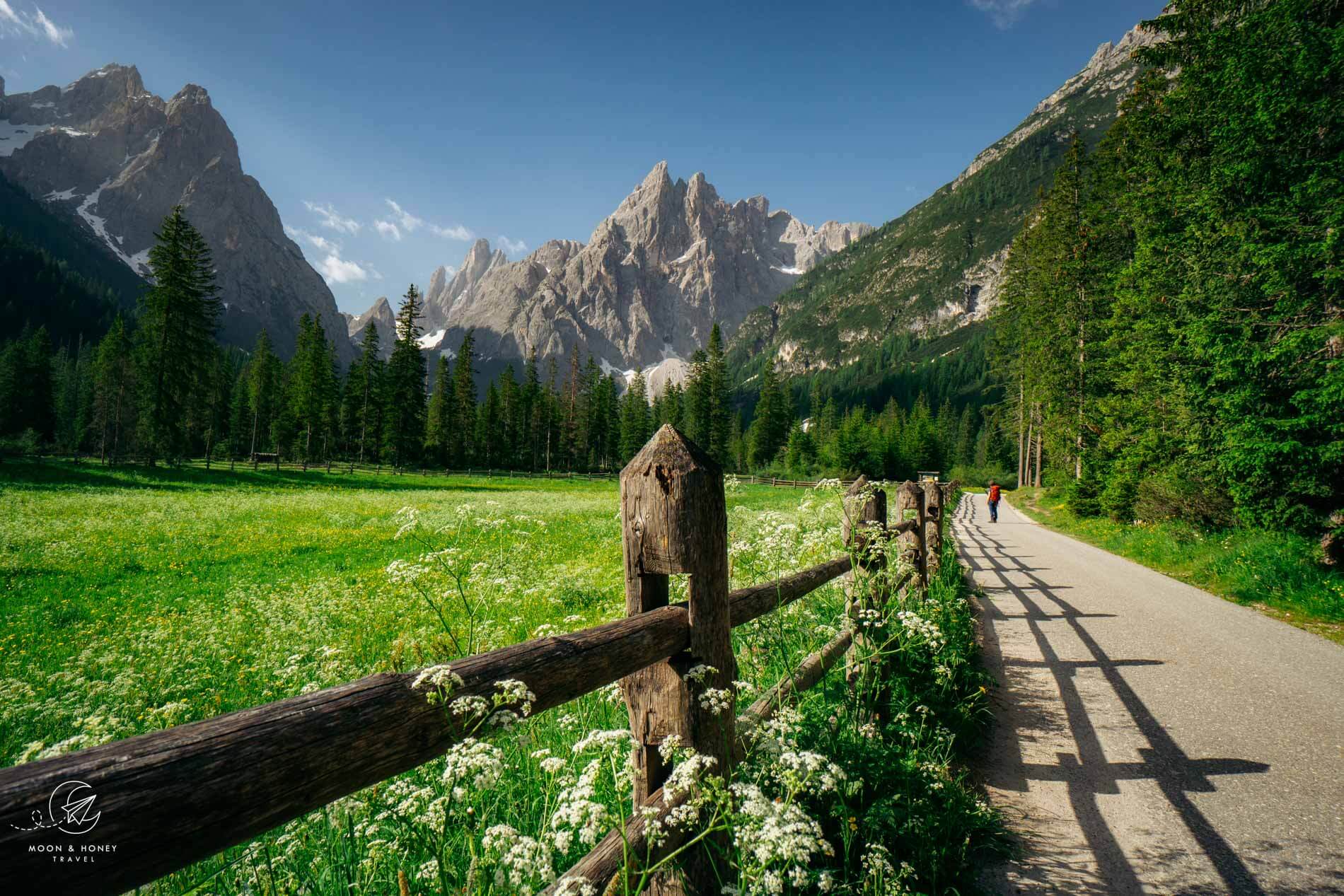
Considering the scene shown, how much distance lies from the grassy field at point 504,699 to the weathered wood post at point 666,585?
0.22 meters

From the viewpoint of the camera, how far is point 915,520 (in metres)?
6.39

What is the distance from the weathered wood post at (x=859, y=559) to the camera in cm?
423

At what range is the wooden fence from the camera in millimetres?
854

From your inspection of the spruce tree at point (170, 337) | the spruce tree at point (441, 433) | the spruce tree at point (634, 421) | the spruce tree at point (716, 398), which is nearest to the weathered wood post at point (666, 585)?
the spruce tree at point (170, 337)

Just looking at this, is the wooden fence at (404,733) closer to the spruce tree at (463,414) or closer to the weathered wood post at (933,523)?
the weathered wood post at (933,523)

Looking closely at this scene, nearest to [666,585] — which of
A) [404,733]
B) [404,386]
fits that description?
[404,733]

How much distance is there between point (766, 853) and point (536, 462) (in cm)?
7366

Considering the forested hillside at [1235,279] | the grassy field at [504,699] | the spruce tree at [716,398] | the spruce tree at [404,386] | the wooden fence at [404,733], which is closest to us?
the wooden fence at [404,733]

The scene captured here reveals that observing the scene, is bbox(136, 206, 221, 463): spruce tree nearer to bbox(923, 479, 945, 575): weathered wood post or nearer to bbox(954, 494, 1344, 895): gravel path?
bbox(923, 479, 945, 575): weathered wood post

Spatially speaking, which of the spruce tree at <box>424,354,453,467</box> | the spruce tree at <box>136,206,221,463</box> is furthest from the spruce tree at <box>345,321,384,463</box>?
the spruce tree at <box>136,206,221,463</box>

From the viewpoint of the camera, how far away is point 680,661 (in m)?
2.40

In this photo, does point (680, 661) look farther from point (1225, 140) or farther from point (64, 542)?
point (64, 542)

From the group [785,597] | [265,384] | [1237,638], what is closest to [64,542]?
[785,597]

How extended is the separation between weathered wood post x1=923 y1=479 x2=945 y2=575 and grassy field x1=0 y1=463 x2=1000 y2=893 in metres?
0.51
